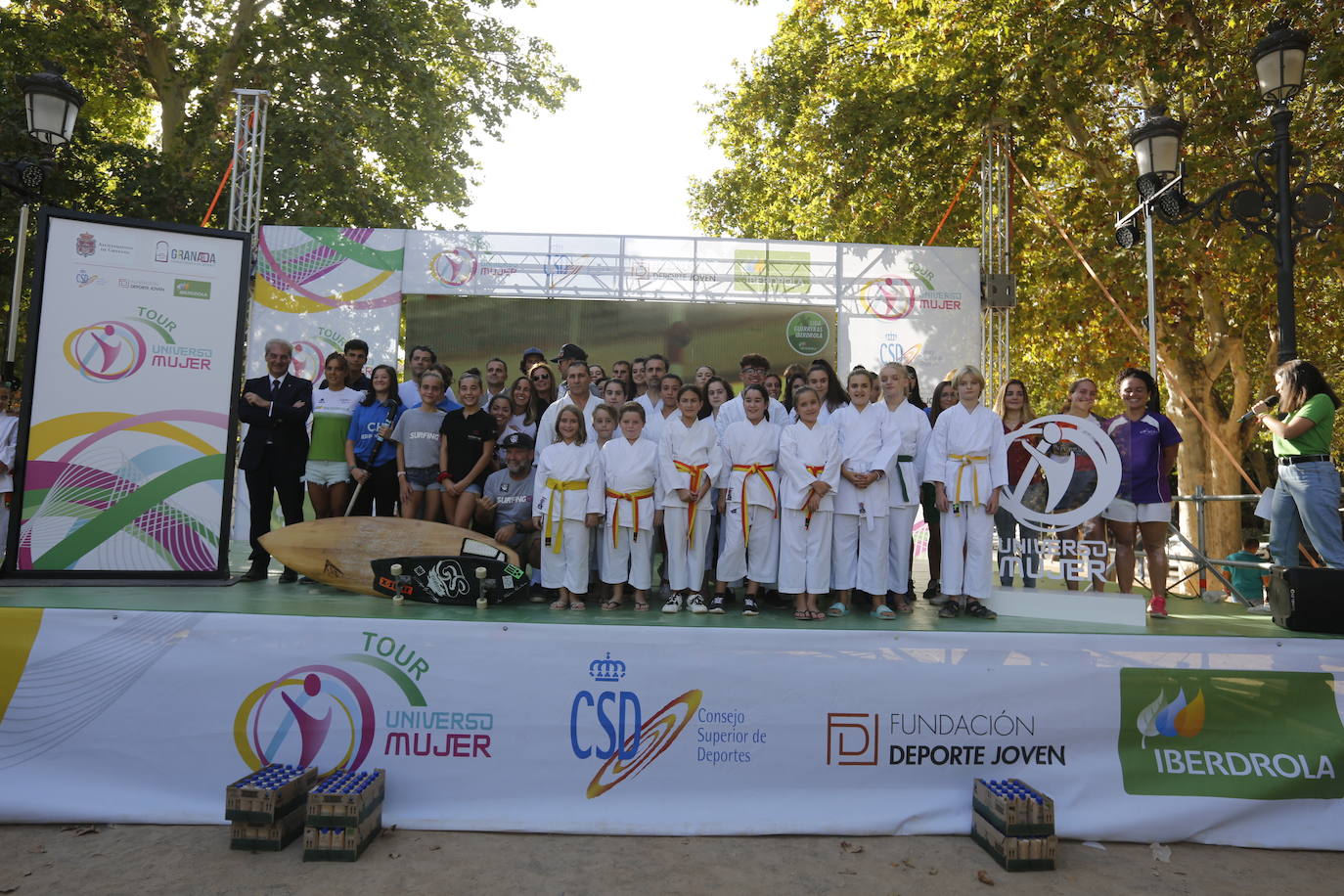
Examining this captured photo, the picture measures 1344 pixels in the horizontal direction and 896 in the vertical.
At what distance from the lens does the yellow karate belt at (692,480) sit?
16.8 feet

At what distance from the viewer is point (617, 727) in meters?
4.07

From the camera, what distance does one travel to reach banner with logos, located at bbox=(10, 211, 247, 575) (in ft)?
16.4

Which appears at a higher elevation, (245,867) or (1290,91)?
(1290,91)

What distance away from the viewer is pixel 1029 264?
470 inches

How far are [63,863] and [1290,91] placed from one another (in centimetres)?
834

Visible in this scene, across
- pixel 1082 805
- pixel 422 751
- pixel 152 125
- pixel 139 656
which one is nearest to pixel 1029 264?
pixel 1082 805

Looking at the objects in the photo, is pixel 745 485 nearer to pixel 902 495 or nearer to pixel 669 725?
pixel 902 495

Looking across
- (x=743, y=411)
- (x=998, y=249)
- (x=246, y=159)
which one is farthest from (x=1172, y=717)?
(x=246, y=159)

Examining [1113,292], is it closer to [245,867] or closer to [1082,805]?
[1082,805]

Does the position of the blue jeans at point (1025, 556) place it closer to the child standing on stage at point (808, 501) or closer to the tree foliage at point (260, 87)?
the child standing on stage at point (808, 501)

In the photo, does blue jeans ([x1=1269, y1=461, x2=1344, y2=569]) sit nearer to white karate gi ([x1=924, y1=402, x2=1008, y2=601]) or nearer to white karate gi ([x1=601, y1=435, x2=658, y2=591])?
white karate gi ([x1=924, y1=402, x2=1008, y2=601])

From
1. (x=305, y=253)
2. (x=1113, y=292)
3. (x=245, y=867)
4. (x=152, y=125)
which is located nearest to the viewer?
(x=245, y=867)

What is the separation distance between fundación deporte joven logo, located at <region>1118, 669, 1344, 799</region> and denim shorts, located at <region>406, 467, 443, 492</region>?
14.7ft

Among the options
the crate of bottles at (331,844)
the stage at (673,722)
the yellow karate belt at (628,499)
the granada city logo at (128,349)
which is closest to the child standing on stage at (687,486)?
the yellow karate belt at (628,499)
